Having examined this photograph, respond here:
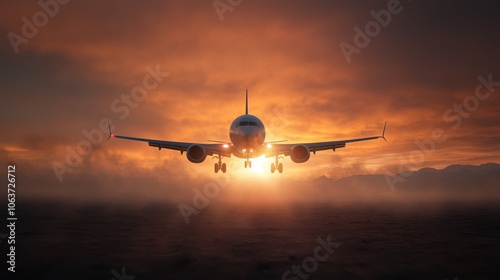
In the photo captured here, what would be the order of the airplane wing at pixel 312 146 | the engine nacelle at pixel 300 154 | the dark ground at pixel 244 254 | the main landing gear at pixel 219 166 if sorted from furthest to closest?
the main landing gear at pixel 219 166, the airplane wing at pixel 312 146, the engine nacelle at pixel 300 154, the dark ground at pixel 244 254

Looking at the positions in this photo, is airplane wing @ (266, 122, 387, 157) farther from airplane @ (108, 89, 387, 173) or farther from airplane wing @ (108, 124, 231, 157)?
airplane wing @ (108, 124, 231, 157)

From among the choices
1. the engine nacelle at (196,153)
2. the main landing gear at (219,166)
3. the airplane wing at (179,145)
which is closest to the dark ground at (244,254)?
the engine nacelle at (196,153)

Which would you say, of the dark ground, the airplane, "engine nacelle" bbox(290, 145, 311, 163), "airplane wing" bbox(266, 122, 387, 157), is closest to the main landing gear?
the airplane

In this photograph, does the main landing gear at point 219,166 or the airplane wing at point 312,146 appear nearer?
the airplane wing at point 312,146

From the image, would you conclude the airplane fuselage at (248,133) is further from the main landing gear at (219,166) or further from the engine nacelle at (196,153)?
the main landing gear at (219,166)

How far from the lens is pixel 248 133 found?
36.1 meters

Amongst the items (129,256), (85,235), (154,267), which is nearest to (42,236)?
(85,235)

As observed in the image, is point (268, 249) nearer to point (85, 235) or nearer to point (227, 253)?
point (227, 253)

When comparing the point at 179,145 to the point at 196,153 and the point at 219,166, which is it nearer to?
the point at 196,153

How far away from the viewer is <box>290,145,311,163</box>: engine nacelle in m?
39.7

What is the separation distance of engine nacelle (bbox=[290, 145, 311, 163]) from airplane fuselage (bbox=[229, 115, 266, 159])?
13.5ft

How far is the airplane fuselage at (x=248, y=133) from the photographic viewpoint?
36375mm

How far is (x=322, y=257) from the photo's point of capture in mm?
22312

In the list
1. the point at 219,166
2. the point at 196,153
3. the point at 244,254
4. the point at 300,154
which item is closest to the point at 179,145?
the point at 196,153
